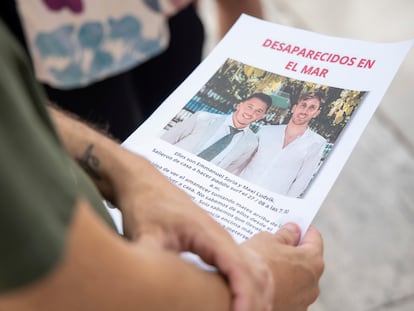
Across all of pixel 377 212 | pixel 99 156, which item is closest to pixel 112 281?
pixel 99 156

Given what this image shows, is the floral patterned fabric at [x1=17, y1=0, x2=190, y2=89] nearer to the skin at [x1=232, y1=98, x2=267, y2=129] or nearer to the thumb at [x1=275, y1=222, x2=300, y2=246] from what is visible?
the skin at [x1=232, y1=98, x2=267, y2=129]

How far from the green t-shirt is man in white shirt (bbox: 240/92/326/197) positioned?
1.12ft

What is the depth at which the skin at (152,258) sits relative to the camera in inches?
13.7

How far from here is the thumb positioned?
62 cm

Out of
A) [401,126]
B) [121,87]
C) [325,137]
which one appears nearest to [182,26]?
[121,87]

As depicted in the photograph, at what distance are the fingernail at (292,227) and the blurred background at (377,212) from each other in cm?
80

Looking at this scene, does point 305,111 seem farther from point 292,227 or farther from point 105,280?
point 105,280

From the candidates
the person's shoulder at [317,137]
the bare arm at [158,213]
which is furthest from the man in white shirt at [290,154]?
the bare arm at [158,213]

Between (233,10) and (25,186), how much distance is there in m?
0.83

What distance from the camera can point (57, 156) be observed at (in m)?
0.37

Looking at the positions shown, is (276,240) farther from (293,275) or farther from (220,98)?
(220,98)

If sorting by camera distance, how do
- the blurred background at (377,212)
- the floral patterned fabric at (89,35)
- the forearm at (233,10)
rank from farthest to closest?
the blurred background at (377,212)
the forearm at (233,10)
the floral patterned fabric at (89,35)

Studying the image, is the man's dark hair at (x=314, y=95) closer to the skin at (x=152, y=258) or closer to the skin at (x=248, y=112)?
the skin at (x=248, y=112)

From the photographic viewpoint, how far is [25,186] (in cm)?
33
